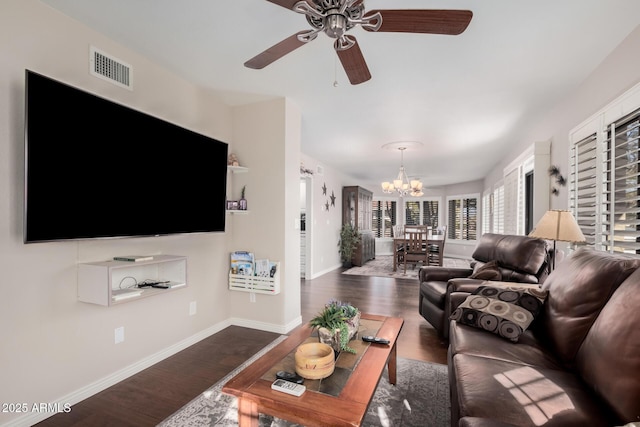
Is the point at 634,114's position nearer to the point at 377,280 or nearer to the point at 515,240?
the point at 515,240

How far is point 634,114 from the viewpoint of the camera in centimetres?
197

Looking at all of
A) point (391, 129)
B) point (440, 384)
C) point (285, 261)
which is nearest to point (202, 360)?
point (285, 261)

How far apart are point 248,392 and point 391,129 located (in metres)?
3.64

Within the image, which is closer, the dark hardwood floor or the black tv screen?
the black tv screen

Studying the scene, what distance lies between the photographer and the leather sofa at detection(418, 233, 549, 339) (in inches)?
107

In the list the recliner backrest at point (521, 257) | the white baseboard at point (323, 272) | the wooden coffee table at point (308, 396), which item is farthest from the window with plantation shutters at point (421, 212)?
the wooden coffee table at point (308, 396)

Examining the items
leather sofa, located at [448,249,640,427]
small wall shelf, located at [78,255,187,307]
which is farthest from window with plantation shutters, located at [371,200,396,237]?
leather sofa, located at [448,249,640,427]

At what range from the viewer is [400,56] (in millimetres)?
2314

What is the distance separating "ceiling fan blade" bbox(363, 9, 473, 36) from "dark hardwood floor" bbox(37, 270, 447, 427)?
2.48 metres

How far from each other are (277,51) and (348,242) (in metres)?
6.10

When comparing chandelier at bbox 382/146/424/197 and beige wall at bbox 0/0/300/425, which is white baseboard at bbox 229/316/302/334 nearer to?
beige wall at bbox 0/0/300/425

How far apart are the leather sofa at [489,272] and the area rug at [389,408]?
793mm

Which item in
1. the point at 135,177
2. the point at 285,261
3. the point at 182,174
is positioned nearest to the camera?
the point at 135,177

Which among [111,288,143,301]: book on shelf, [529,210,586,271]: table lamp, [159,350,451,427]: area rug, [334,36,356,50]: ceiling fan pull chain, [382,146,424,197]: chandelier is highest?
[334,36,356,50]: ceiling fan pull chain
